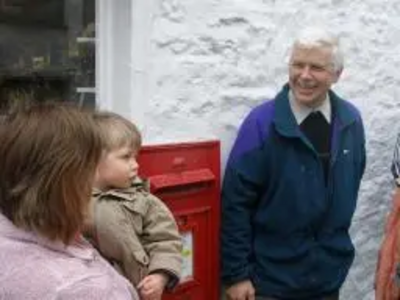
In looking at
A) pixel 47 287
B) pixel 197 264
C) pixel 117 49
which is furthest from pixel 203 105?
pixel 47 287

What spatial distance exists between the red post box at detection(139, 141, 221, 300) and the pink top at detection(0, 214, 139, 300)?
4.30 feet

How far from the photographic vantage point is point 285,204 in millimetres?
3250

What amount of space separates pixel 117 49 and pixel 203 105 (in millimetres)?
451

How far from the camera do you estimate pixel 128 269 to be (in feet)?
8.10

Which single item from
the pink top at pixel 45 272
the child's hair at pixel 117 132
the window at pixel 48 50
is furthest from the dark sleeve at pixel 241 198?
the pink top at pixel 45 272

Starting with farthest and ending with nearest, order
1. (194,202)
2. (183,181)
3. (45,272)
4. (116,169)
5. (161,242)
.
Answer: (194,202), (183,181), (161,242), (116,169), (45,272)

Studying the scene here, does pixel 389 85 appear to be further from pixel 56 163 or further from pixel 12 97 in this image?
pixel 56 163

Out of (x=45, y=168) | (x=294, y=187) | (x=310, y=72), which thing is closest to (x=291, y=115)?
(x=310, y=72)

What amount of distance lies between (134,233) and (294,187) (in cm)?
94

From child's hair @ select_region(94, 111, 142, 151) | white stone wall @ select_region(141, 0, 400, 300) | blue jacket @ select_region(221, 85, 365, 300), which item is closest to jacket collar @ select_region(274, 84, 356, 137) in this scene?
blue jacket @ select_region(221, 85, 365, 300)

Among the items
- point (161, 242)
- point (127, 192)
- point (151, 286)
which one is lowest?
point (151, 286)

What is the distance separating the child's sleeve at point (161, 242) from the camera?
2.53 m

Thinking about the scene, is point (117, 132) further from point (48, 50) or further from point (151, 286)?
point (48, 50)

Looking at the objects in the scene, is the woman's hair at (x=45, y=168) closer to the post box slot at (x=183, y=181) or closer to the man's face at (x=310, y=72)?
the post box slot at (x=183, y=181)
